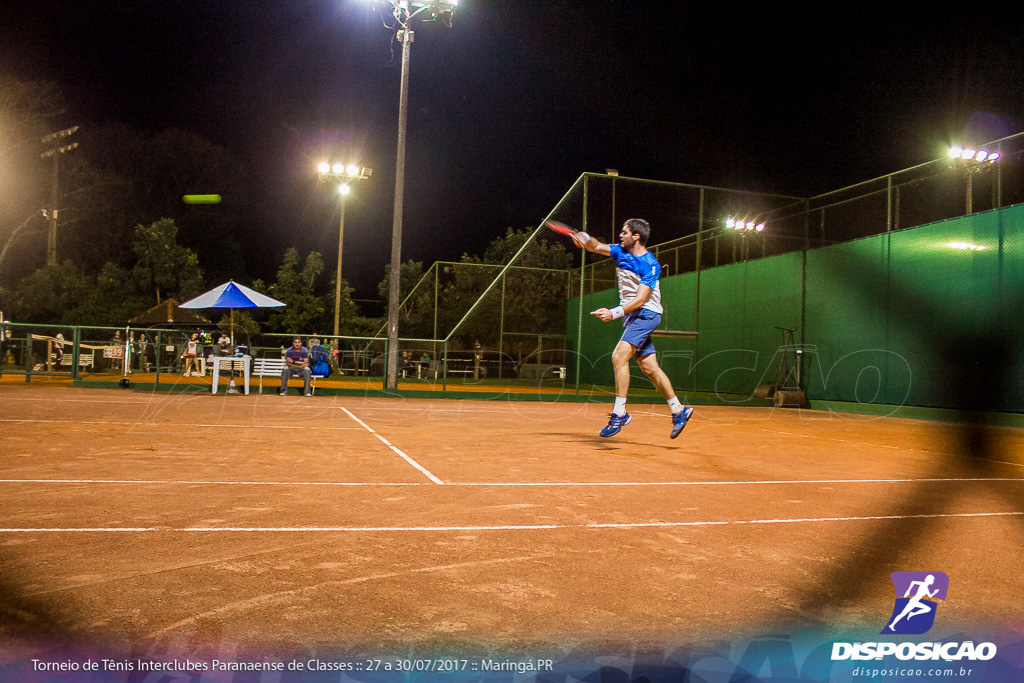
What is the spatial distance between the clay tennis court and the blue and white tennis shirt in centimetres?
154

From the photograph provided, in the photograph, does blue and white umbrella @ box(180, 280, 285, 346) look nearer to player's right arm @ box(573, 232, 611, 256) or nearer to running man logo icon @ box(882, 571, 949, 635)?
player's right arm @ box(573, 232, 611, 256)

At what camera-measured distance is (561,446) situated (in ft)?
22.6

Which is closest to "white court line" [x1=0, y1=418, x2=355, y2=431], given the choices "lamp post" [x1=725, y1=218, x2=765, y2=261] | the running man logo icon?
the running man logo icon

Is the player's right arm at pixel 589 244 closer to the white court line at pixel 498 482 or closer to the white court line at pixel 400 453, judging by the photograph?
the white court line at pixel 400 453

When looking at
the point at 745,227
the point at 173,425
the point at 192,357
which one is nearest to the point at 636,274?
the point at 173,425

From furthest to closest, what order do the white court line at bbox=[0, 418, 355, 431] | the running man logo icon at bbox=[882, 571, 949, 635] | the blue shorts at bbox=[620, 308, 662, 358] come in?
the white court line at bbox=[0, 418, 355, 431] → the blue shorts at bbox=[620, 308, 662, 358] → the running man logo icon at bbox=[882, 571, 949, 635]

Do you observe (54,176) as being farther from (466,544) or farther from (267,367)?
(466,544)

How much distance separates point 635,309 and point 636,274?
1.21 ft

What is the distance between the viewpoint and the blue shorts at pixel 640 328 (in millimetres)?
6852

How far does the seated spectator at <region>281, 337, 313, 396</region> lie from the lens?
50.5ft

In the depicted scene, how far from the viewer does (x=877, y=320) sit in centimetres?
1559

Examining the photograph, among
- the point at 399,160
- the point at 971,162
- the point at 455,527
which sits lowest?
the point at 455,527

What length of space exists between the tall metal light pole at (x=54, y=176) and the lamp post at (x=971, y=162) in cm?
3575

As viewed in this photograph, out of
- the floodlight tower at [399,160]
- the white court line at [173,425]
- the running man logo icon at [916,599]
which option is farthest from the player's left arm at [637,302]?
the floodlight tower at [399,160]
